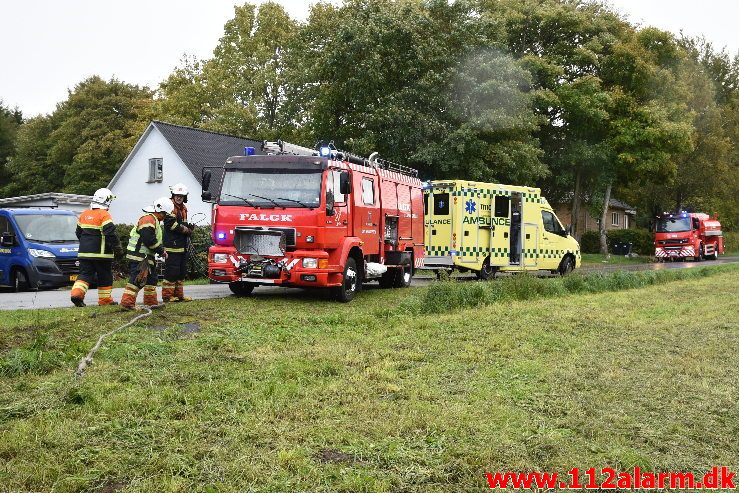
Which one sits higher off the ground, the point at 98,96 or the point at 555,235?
the point at 98,96

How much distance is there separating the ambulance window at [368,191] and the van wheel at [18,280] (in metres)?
8.33

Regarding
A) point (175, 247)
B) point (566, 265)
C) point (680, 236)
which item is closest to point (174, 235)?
point (175, 247)

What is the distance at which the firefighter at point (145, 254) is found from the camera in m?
10.8

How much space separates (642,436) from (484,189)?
15.0m

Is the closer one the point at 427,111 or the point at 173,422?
the point at 173,422

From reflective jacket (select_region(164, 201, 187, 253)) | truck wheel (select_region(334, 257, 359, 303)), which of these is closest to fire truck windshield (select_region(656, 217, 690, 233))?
truck wheel (select_region(334, 257, 359, 303))

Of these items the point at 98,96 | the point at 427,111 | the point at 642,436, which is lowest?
the point at 642,436

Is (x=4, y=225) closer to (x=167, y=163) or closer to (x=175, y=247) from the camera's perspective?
(x=175, y=247)

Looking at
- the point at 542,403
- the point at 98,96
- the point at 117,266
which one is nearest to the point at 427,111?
the point at 117,266

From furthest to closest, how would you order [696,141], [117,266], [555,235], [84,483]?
[696,141] → [555,235] → [117,266] → [84,483]

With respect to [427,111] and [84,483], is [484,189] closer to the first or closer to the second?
[427,111]

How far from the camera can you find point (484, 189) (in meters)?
19.4

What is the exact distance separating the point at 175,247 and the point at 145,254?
91cm

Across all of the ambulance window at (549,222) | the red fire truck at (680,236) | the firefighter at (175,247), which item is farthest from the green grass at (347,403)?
the red fire truck at (680,236)
